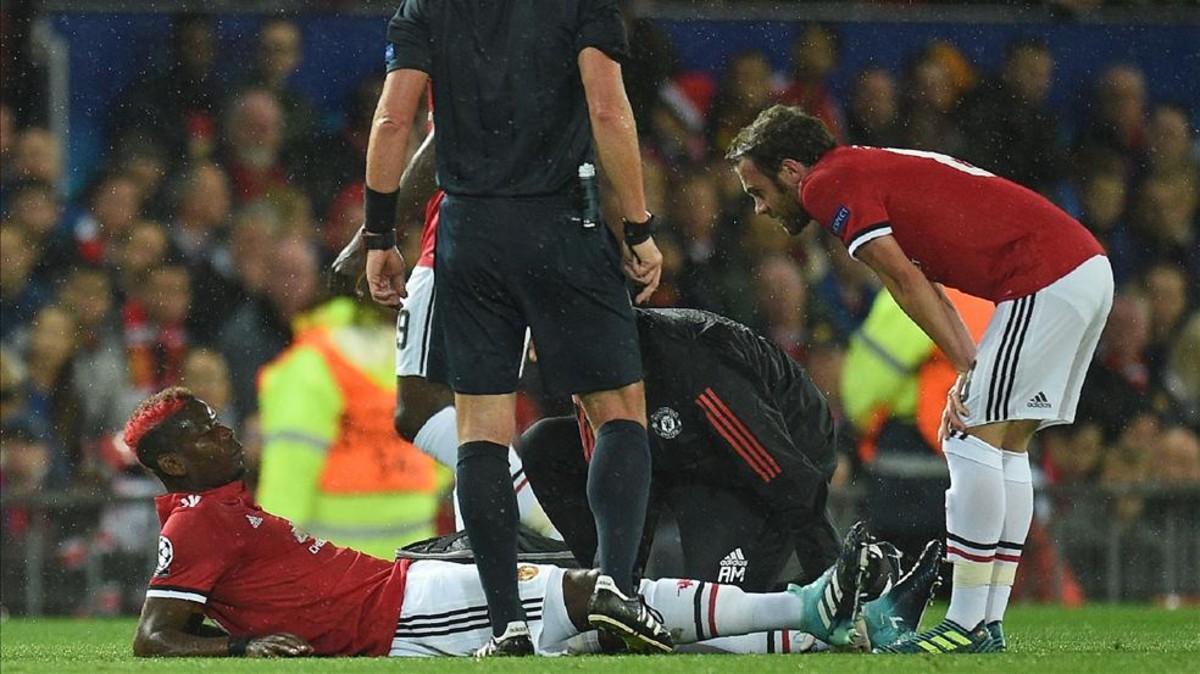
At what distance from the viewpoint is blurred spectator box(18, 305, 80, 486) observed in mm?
10039

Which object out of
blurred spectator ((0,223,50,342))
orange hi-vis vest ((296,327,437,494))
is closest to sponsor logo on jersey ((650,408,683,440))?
orange hi-vis vest ((296,327,437,494))

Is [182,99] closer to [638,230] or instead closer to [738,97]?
[738,97]

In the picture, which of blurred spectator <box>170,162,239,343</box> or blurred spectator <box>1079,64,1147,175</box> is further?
blurred spectator <box>1079,64,1147,175</box>

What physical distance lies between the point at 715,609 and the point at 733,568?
24.9 inches

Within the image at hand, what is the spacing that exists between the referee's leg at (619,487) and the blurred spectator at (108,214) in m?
5.36

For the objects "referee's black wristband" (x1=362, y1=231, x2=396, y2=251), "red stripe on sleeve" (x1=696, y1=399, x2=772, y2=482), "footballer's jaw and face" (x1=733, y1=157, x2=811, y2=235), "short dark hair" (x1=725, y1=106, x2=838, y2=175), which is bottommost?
"red stripe on sleeve" (x1=696, y1=399, x2=772, y2=482)

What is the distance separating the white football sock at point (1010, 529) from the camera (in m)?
6.32

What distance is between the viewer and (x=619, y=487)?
5.67 meters

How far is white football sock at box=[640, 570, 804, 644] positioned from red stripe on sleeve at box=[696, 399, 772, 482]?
1.75 feet

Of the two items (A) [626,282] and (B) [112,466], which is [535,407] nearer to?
(B) [112,466]

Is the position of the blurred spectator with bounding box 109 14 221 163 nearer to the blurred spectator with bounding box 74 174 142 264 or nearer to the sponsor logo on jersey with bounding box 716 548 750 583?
the blurred spectator with bounding box 74 174 142 264

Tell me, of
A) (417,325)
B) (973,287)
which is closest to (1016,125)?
(417,325)

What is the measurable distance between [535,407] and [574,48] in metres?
4.75

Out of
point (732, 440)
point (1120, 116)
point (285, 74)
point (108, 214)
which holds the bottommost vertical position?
point (732, 440)
